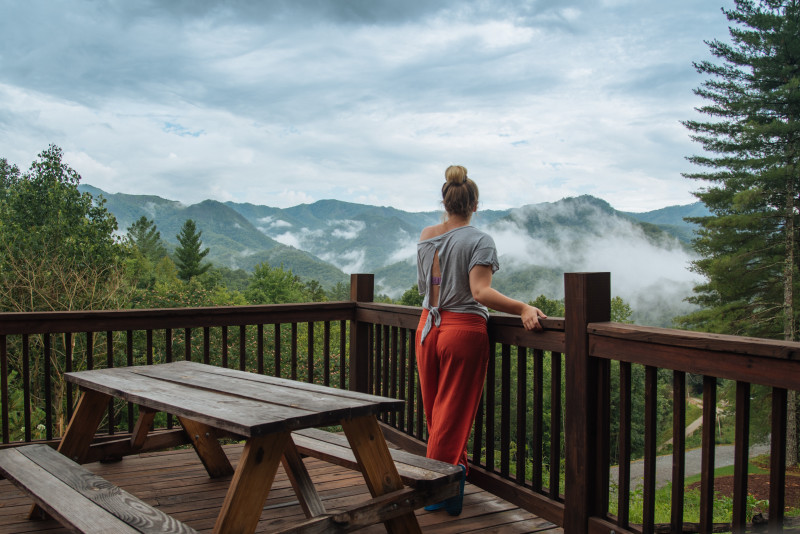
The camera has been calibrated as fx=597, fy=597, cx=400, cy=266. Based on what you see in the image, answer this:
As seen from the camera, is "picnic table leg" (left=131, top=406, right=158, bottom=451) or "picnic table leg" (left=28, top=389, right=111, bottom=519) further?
"picnic table leg" (left=131, top=406, right=158, bottom=451)

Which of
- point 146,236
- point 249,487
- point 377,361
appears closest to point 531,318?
point 249,487

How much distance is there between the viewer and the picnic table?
5.57 feet

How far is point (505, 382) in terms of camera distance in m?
2.94

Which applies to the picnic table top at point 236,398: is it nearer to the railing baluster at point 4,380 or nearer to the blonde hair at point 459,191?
the railing baluster at point 4,380

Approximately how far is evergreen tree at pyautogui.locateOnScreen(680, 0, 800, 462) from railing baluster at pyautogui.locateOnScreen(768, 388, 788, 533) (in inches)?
1076

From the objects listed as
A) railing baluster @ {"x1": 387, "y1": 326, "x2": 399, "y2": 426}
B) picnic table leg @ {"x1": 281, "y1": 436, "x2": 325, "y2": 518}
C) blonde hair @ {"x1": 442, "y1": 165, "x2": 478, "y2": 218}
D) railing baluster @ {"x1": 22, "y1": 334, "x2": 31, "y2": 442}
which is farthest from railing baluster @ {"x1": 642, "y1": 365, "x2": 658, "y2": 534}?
railing baluster @ {"x1": 22, "y1": 334, "x2": 31, "y2": 442}

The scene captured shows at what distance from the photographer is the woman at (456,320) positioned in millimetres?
2562

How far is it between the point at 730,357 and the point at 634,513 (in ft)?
78.3

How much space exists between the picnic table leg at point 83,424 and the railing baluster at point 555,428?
6.41ft

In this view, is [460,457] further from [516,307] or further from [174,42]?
[174,42]

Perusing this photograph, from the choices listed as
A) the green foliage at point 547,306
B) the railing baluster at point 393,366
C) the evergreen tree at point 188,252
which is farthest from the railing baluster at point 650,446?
the evergreen tree at point 188,252

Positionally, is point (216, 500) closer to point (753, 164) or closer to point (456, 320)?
point (456, 320)

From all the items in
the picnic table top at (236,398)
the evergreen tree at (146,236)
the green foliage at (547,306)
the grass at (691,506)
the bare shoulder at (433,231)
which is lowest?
the grass at (691,506)

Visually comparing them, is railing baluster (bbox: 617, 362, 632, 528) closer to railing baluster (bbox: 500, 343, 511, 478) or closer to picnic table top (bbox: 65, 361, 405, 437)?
railing baluster (bbox: 500, 343, 511, 478)
